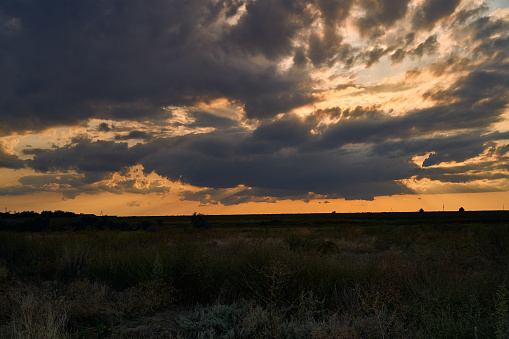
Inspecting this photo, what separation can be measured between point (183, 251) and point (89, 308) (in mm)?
2904

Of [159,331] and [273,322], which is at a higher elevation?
[273,322]

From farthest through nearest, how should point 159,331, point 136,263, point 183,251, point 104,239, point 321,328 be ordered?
point 104,239, point 136,263, point 183,251, point 159,331, point 321,328

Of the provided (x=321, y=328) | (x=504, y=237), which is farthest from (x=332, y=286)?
(x=504, y=237)

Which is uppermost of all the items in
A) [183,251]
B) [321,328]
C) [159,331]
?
[183,251]

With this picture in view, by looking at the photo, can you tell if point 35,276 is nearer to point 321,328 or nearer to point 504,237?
point 321,328

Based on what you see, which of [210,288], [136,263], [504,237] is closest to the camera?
[210,288]

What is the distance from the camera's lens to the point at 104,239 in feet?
65.8

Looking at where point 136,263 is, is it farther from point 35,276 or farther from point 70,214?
point 70,214

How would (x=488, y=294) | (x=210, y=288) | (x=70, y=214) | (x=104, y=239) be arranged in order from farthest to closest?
1. (x=70, y=214)
2. (x=104, y=239)
3. (x=210, y=288)
4. (x=488, y=294)

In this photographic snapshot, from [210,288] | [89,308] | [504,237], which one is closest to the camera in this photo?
[89,308]

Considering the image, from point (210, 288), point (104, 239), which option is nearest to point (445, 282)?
point (210, 288)

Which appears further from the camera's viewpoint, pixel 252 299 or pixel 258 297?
pixel 258 297

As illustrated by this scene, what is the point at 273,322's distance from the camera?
607 cm

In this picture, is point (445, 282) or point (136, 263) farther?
point (136, 263)
